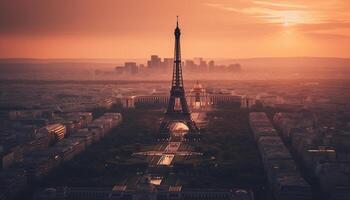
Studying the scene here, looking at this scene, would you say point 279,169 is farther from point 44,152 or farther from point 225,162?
point 44,152

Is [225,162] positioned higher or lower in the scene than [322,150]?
lower

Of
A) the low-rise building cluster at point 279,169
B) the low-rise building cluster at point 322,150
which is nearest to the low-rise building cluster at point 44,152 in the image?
the low-rise building cluster at point 279,169

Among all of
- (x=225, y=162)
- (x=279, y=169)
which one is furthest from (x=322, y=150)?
(x=225, y=162)

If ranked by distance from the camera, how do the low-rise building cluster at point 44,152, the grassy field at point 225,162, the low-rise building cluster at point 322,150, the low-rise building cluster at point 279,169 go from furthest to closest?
1. the grassy field at point 225,162
2. the low-rise building cluster at point 44,152
3. the low-rise building cluster at point 322,150
4. the low-rise building cluster at point 279,169

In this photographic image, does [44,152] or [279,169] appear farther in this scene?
[44,152]

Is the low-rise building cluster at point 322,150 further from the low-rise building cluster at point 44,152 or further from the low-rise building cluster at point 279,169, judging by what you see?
the low-rise building cluster at point 44,152

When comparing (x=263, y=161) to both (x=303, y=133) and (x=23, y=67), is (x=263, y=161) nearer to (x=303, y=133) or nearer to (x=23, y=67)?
(x=303, y=133)

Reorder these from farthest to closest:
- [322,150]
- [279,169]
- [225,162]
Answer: [225,162], [322,150], [279,169]

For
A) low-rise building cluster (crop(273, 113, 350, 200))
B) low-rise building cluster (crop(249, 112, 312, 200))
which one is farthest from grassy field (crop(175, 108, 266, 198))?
low-rise building cluster (crop(273, 113, 350, 200))

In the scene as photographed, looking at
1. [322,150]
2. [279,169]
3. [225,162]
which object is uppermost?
[322,150]

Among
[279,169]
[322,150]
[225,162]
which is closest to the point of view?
[279,169]

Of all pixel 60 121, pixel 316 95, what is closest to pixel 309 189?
pixel 60 121
